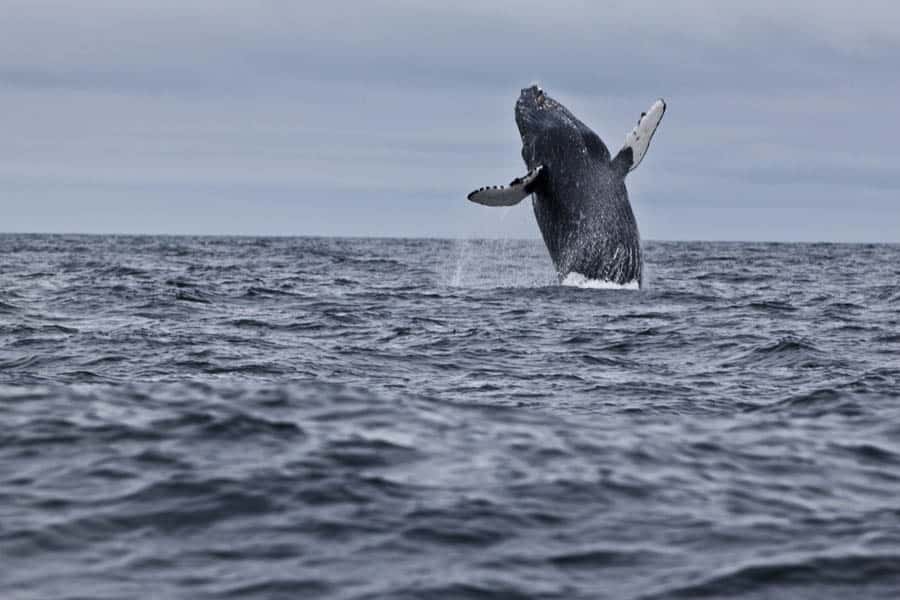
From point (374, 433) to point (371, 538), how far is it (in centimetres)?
241

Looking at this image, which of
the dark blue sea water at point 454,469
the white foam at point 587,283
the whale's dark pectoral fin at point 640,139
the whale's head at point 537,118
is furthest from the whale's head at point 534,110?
the dark blue sea water at point 454,469

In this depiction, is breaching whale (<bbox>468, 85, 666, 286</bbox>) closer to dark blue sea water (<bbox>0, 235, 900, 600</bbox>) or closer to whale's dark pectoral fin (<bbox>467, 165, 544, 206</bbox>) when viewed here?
whale's dark pectoral fin (<bbox>467, 165, 544, 206</bbox>)

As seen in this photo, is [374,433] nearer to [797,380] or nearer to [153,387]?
[153,387]

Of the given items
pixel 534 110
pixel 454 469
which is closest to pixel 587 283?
pixel 534 110

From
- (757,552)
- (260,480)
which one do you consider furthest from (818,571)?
(260,480)

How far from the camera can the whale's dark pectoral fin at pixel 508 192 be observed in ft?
70.8

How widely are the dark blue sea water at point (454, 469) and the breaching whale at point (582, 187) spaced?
4974mm

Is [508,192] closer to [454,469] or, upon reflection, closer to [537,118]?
[537,118]

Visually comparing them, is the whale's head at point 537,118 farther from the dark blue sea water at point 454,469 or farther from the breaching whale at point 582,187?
the dark blue sea water at point 454,469

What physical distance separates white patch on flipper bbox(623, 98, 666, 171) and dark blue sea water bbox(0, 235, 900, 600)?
573cm

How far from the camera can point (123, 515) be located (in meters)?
7.77

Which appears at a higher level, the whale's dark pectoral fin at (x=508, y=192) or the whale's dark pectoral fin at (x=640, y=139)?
the whale's dark pectoral fin at (x=640, y=139)

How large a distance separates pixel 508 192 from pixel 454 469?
1338 centimetres

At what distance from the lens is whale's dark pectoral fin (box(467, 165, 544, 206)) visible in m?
21.6
